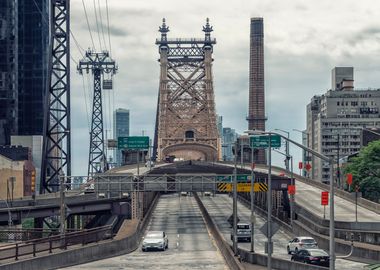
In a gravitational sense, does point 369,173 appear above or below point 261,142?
below

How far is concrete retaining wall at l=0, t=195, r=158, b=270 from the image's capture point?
4201 centimetres

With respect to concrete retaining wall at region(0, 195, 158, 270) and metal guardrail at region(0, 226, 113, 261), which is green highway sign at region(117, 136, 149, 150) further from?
metal guardrail at region(0, 226, 113, 261)

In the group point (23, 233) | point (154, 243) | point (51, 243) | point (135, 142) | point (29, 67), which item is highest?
point (29, 67)

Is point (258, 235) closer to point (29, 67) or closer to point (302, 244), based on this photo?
point (302, 244)

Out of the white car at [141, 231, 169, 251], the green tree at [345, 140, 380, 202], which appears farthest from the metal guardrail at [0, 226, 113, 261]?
the green tree at [345, 140, 380, 202]

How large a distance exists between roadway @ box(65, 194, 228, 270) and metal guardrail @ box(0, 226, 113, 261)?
181cm

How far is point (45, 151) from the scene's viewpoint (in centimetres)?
8038

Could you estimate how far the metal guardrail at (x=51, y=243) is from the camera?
1666 inches

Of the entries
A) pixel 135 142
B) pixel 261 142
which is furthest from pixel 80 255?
pixel 135 142

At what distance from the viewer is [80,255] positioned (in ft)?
170

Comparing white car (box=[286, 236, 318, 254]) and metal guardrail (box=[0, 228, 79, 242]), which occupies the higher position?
metal guardrail (box=[0, 228, 79, 242])

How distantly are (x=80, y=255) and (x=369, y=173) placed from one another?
74842mm

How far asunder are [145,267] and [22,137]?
120935 mm

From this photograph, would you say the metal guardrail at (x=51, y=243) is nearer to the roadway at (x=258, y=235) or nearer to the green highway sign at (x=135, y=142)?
the roadway at (x=258, y=235)
